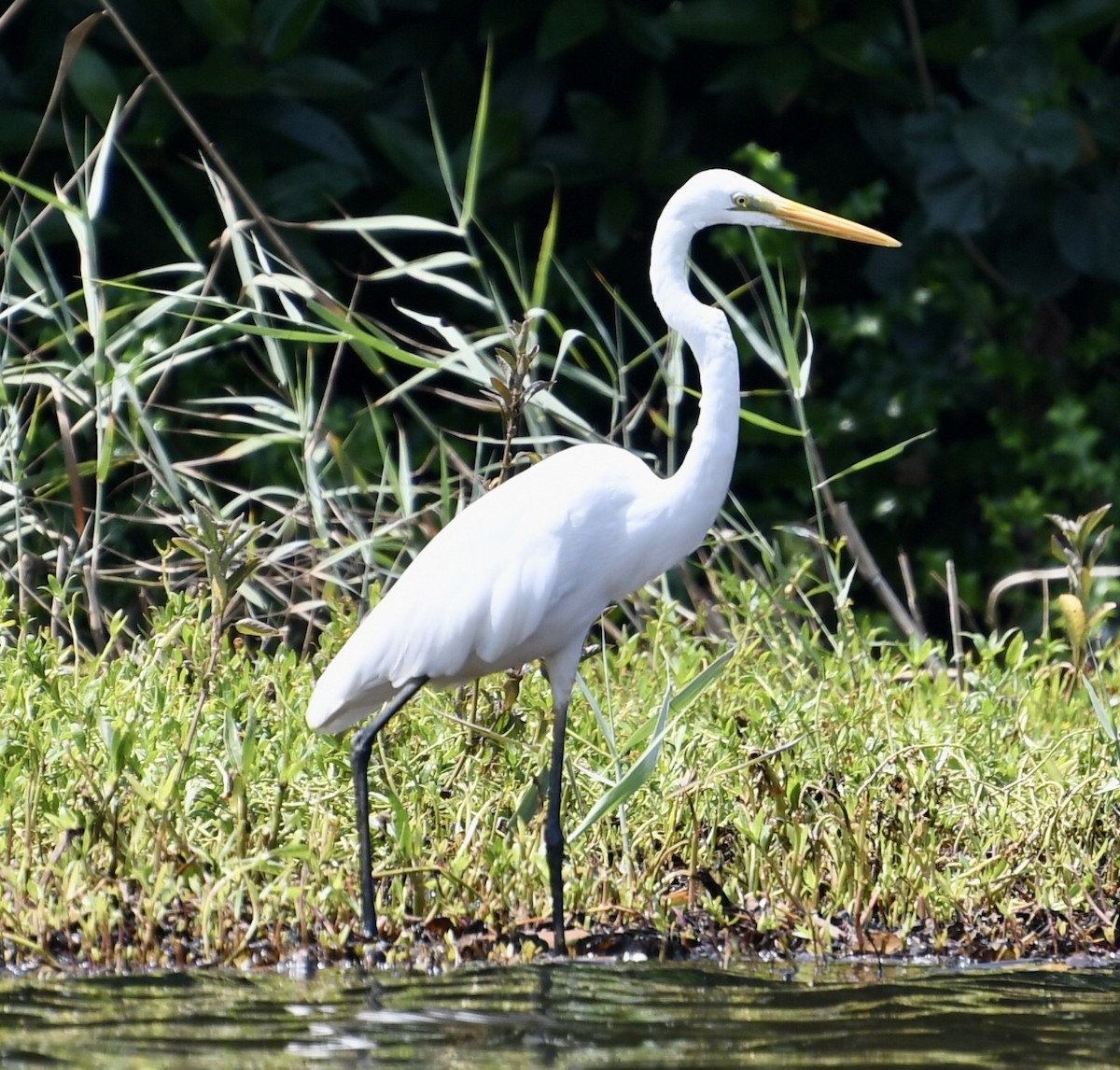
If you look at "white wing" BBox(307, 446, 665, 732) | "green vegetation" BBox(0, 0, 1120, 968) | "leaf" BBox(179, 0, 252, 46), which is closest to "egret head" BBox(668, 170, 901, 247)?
"green vegetation" BBox(0, 0, 1120, 968)

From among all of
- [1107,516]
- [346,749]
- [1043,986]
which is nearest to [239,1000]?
[346,749]

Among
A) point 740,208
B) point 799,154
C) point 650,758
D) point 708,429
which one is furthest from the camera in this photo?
point 799,154

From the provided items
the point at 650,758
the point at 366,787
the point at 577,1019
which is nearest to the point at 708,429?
the point at 650,758

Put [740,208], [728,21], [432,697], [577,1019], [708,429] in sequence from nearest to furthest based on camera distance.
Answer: [577,1019]
[708,429]
[740,208]
[432,697]
[728,21]

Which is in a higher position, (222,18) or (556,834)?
(222,18)

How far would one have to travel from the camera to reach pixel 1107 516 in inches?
239

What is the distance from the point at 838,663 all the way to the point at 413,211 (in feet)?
7.08

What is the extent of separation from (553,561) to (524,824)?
0.52m

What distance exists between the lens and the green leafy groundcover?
2994 millimetres

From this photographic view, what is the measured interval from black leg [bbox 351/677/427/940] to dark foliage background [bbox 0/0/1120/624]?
1.93 metres

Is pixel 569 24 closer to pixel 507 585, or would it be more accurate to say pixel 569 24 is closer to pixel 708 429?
pixel 708 429

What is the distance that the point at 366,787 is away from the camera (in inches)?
126

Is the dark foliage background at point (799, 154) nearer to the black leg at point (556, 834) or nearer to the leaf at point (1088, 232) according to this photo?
the leaf at point (1088, 232)

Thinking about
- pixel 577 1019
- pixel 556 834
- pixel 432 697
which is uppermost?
pixel 432 697
